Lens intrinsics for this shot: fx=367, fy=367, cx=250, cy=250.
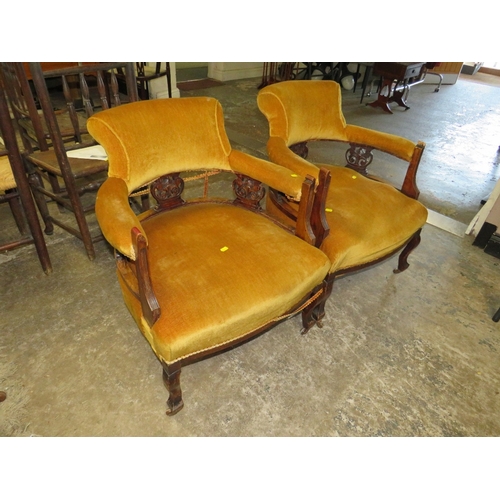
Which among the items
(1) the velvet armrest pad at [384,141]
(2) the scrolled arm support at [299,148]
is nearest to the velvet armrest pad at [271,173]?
(2) the scrolled arm support at [299,148]

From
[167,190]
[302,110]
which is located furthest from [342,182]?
[167,190]

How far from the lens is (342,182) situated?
6.41ft

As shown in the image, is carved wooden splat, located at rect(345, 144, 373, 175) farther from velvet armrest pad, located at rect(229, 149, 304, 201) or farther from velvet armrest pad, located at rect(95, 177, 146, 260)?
velvet armrest pad, located at rect(95, 177, 146, 260)

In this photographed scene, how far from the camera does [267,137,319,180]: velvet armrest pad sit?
1619mm

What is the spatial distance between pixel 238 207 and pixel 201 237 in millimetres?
345

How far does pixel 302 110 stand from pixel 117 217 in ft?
4.05

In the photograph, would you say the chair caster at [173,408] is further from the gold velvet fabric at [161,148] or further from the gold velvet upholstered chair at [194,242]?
the gold velvet fabric at [161,148]

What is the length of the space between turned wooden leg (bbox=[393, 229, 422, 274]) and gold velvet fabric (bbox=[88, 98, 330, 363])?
777 millimetres

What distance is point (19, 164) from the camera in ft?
5.61

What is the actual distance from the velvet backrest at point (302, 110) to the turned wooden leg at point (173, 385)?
1271mm

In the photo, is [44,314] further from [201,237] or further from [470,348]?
[470,348]

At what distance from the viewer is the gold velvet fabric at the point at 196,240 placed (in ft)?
3.87

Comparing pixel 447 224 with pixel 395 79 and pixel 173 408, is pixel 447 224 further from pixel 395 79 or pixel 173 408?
pixel 395 79
